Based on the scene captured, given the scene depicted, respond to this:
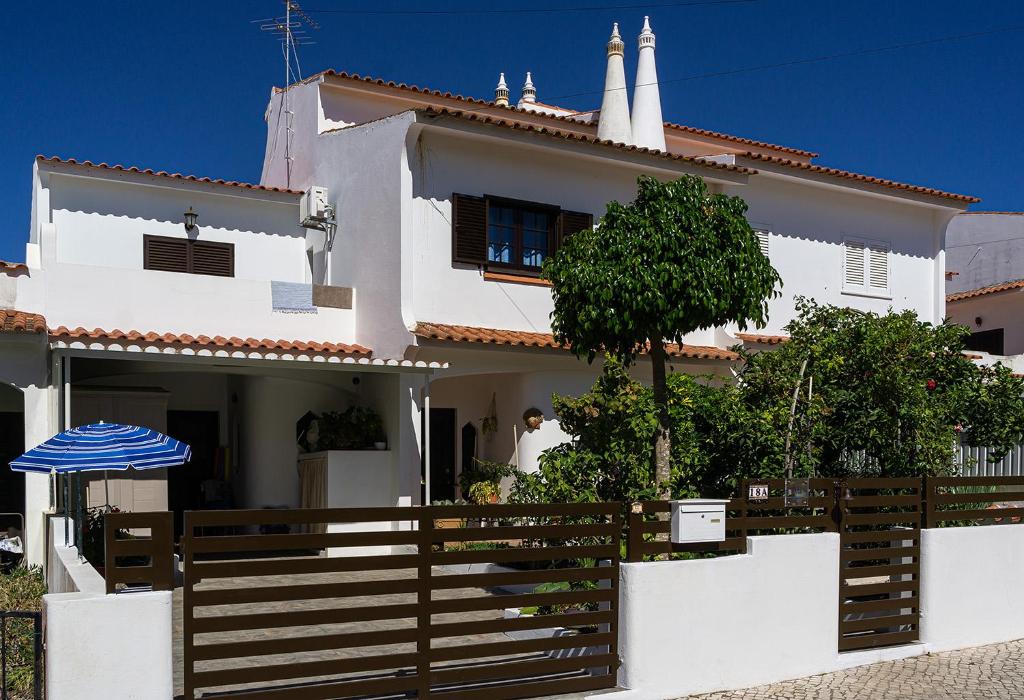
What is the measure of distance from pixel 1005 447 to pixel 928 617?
3639 mm

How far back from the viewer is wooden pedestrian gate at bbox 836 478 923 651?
29.2 ft

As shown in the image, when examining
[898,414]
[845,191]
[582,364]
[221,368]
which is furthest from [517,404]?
Result: [845,191]

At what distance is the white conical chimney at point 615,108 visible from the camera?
20.6 m

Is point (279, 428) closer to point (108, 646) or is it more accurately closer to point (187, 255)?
point (187, 255)

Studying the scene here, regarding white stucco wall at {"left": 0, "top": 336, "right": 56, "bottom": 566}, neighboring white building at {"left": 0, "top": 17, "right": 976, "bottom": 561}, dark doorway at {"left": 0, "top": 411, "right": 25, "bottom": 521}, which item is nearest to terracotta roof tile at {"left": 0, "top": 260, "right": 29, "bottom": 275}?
neighboring white building at {"left": 0, "top": 17, "right": 976, "bottom": 561}

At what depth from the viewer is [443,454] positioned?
17000 mm

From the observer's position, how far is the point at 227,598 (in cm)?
623

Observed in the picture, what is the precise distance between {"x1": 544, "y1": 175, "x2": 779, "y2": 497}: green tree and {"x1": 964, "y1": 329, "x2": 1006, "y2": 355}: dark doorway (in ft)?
63.6

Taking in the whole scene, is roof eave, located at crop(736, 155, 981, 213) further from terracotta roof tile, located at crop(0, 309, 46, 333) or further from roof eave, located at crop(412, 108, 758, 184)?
terracotta roof tile, located at crop(0, 309, 46, 333)

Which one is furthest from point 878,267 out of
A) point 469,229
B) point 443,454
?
point 443,454

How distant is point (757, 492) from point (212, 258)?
11312 millimetres

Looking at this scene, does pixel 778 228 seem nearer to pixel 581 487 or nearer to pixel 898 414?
pixel 898 414

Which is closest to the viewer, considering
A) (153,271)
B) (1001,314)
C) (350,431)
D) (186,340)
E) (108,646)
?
(108,646)

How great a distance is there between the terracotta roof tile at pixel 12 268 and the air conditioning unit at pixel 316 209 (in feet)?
16.0
